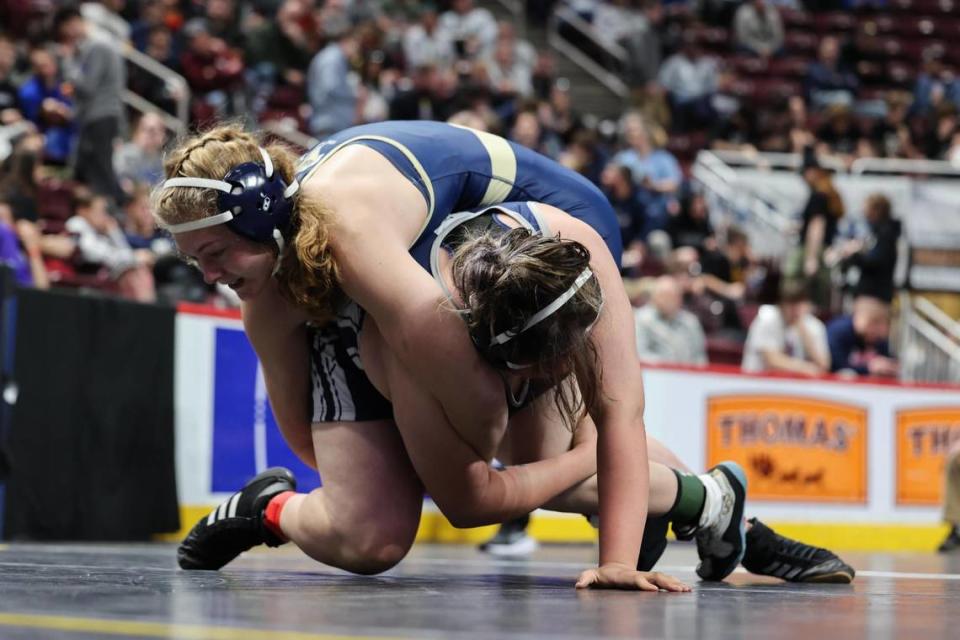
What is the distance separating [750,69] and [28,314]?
1269cm

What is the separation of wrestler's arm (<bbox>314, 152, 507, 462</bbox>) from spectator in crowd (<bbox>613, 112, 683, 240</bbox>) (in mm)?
9576

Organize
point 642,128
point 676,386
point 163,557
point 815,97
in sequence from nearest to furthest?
point 163,557 < point 676,386 < point 642,128 < point 815,97

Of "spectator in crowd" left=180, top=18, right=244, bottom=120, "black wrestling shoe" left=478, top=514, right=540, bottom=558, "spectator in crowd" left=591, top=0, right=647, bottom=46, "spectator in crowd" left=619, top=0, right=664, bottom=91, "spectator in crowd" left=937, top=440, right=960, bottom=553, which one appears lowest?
"black wrestling shoe" left=478, top=514, right=540, bottom=558

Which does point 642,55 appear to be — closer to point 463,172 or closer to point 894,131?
point 894,131

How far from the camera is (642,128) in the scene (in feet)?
45.4

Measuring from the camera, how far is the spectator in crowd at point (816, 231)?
41.5ft

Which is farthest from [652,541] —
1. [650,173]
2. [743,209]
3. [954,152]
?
[954,152]

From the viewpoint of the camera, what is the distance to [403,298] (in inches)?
128

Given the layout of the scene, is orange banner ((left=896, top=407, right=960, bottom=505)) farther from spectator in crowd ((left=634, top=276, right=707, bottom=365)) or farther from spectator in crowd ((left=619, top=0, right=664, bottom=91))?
spectator in crowd ((left=619, top=0, right=664, bottom=91))

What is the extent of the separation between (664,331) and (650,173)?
4.16 m

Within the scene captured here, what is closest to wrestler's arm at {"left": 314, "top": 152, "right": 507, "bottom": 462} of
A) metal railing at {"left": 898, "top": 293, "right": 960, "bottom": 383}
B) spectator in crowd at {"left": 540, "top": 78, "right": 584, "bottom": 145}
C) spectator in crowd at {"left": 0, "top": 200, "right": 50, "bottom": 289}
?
spectator in crowd at {"left": 0, "top": 200, "right": 50, "bottom": 289}

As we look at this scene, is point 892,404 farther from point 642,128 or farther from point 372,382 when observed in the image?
point 372,382

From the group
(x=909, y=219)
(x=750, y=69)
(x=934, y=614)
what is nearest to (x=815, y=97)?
(x=750, y=69)

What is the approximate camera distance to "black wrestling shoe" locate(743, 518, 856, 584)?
3.92 metres
